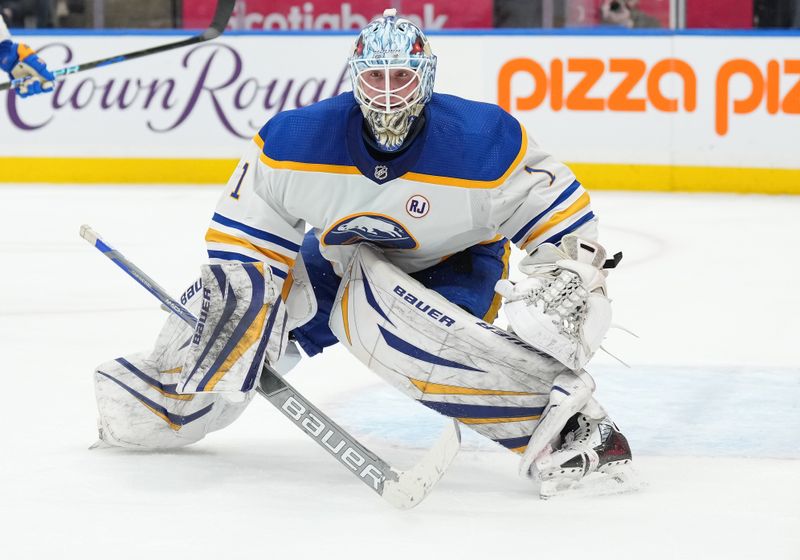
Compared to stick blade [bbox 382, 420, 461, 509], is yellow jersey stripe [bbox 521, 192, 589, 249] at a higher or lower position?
higher

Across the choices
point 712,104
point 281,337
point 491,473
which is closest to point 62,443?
point 281,337

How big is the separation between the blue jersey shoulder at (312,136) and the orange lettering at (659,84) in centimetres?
451

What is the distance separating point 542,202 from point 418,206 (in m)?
0.20

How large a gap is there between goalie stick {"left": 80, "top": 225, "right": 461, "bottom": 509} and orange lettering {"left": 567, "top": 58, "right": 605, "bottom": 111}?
4550 millimetres

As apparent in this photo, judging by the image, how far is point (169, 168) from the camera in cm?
706

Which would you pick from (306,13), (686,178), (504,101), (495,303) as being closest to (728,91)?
(686,178)

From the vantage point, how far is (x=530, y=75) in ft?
22.1

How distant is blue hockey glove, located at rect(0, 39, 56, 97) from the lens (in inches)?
189

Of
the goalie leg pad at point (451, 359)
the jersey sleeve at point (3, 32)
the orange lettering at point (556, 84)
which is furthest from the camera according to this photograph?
the orange lettering at point (556, 84)

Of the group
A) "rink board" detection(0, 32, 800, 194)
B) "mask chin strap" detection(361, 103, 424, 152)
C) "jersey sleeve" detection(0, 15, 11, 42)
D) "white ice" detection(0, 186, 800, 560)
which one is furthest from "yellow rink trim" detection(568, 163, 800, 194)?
"mask chin strap" detection(361, 103, 424, 152)

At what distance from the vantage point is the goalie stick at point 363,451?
2076 millimetres

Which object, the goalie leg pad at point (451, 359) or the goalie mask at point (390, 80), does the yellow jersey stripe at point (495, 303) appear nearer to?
the goalie leg pad at point (451, 359)

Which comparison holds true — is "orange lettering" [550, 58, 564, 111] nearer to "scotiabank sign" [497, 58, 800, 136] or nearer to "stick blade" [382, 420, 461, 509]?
"scotiabank sign" [497, 58, 800, 136]

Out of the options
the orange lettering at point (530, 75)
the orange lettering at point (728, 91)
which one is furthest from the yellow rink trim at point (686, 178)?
the orange lettering at point (530, 75)
